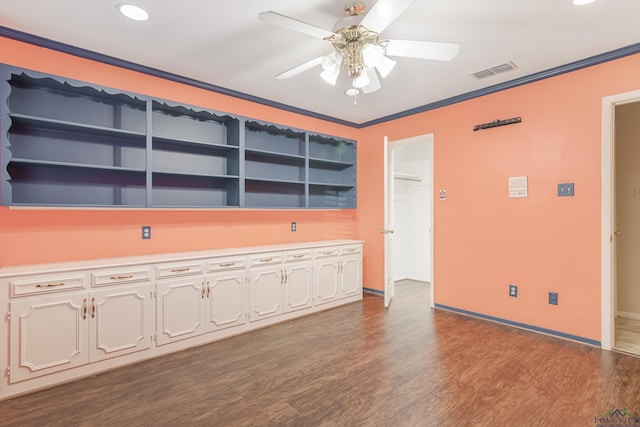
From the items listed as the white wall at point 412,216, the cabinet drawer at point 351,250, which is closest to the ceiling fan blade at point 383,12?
the cabinet drawer at point 351,250

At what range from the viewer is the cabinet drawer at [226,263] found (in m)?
3.13

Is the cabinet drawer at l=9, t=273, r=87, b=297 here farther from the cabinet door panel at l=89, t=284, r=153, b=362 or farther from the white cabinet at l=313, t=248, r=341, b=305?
the white cabinet at l=313, t=248, r=341, b=305

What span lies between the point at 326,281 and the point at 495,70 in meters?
3.02

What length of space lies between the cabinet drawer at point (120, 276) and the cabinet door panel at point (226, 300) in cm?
59

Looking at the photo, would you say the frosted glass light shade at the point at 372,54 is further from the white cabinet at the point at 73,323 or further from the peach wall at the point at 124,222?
the white cabinet at the point at 73,323

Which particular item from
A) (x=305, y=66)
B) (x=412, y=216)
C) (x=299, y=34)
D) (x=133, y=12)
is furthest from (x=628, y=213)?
(x=133, y=12)

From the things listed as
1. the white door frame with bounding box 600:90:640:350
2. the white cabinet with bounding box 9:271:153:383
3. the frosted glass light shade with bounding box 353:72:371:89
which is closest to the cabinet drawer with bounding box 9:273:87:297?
the white cabinet with bounding box 9:271:153:383

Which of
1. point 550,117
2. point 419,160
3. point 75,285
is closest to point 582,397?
point 550,117

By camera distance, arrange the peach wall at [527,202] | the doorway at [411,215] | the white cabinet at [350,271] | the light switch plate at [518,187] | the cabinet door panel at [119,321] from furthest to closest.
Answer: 1. the doorway at [411,215]
2. the white cabinet at [350,271]
3. the light switch plate at [518,187]
4. the peach wall at [527,202]
5. the cabinet door panel at [119,321]

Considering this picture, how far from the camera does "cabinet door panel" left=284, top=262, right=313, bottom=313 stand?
3744 millimetres

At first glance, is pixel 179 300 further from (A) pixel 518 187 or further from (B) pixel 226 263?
(A) pixel 518 187

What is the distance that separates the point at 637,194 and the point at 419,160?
2.87 metres

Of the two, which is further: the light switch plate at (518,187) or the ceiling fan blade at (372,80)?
the light switch plate at (518,187)

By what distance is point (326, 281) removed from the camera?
416 cm
